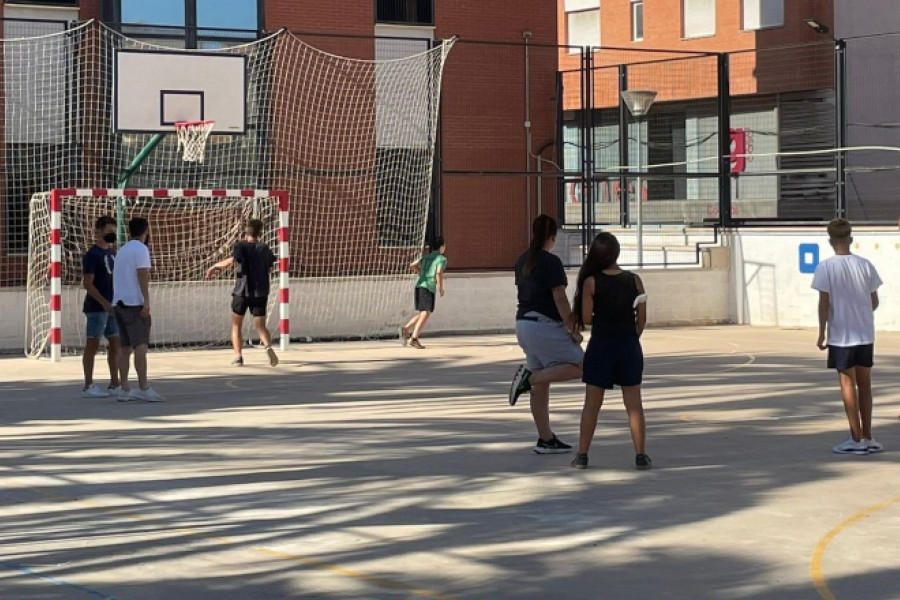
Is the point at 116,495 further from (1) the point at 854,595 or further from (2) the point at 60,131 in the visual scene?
(2) the point at 60,131

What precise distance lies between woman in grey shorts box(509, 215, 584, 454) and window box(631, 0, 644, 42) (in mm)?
35915

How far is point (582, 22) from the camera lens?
159 feet

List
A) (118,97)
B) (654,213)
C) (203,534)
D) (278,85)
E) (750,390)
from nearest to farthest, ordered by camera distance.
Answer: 1. (203,534)
2. (750,390)
3. (118,97)
4. (278,85)
5. (654,213)

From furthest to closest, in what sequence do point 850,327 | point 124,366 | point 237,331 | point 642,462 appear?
point 237,331 < point 124,366 < point 850,327 < point 642,462

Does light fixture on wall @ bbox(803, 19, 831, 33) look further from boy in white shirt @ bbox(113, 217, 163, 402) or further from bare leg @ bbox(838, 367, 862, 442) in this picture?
bare leg @ bbox(838, 367, 862, 442)

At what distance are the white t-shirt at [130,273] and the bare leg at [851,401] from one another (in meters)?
7.39

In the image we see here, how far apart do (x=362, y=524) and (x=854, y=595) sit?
3.04 meters

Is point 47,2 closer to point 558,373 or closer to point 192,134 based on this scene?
point 192,134

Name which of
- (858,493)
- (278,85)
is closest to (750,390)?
(858,493)

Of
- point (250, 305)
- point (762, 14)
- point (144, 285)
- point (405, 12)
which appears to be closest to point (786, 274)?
point (405, 12)

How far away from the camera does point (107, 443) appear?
12844 mm

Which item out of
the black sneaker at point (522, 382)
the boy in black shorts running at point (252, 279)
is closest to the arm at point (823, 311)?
the black sneaker at point (522, 382)

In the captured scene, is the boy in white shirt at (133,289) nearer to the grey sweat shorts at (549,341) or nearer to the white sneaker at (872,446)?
the grey sweat shorts at (549,341)

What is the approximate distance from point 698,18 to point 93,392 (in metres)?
31.4
